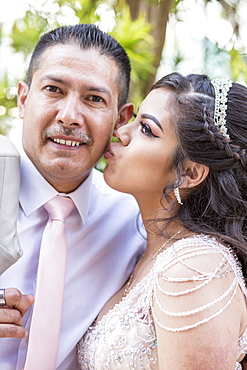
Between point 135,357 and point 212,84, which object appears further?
point 212,84

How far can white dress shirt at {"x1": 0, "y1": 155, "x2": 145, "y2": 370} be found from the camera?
2.21m

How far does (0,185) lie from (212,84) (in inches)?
39.1

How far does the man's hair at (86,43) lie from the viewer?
8.28 feet

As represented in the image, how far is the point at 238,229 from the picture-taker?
209 cm

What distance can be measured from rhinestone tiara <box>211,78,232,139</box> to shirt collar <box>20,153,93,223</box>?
0.80 meters

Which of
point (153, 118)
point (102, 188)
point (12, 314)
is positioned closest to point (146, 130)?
point (153, 118)

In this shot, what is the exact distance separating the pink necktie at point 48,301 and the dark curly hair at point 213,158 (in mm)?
544

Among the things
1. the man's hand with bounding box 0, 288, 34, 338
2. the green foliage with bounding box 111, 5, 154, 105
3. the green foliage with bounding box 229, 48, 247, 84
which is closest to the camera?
the man's hand with bounding box 0, 288, 34, 338

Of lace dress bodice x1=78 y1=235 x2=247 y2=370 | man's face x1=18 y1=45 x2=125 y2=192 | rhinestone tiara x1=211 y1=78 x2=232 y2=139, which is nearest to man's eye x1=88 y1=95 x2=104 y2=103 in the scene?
man's face x1=18 y1=45 x2=125 y2=192

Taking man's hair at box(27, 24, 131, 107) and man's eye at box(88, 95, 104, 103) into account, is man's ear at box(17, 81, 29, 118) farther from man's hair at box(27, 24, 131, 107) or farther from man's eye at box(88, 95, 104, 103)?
man's eye at box(88, 95, 104, 103)

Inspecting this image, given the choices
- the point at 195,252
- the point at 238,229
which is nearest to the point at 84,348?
the point at 195,252

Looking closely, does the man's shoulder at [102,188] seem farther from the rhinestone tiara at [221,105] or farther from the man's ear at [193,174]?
the rhinestone tiara at [221,105]

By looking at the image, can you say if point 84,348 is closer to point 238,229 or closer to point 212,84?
point 238,229

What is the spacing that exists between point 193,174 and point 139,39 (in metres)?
1.80
